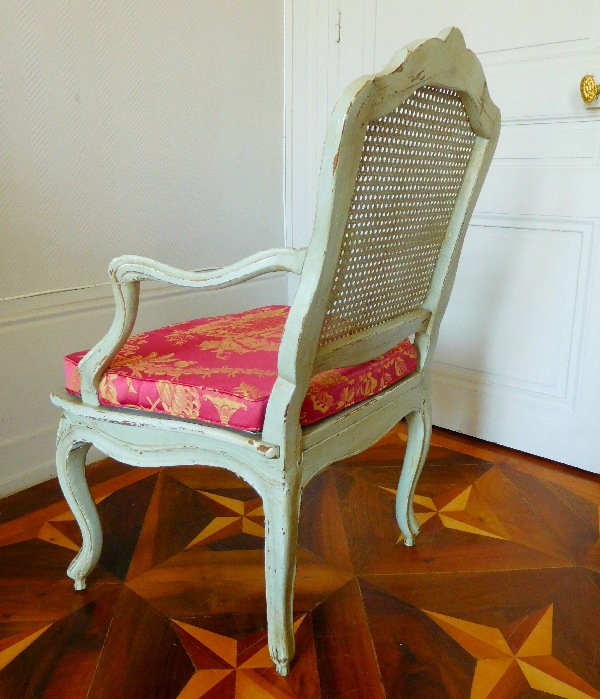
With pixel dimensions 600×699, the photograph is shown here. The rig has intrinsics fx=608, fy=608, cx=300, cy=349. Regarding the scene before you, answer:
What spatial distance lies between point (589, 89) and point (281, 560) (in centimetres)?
134

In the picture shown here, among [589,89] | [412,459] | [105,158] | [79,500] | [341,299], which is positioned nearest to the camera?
[341,299]

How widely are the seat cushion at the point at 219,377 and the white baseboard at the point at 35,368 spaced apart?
0.55 metres

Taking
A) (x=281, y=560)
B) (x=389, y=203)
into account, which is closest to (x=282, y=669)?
(x=281, y=560)

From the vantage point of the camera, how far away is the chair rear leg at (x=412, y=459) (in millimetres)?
1256

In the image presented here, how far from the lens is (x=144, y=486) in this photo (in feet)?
5.28

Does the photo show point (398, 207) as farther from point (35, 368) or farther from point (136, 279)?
point (35, 368)

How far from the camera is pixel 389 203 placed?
861 millimetres

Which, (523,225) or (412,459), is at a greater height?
(523,225)

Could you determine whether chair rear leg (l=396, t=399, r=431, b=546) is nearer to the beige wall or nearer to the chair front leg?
the chair front leg

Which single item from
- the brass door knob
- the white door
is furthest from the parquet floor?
the brass door knob

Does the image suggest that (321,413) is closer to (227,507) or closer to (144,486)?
(227,507)

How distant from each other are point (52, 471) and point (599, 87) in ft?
5.65

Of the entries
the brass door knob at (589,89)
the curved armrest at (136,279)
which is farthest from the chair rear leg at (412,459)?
the brass door knob at (589,89)

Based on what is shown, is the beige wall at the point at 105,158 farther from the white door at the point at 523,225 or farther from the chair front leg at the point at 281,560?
the chair front leg at the point at 281,560
